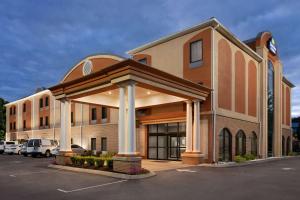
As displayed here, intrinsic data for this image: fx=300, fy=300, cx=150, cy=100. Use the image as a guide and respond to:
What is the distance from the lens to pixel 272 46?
32.6 metres

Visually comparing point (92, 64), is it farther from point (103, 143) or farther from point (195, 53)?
point (195, 53)

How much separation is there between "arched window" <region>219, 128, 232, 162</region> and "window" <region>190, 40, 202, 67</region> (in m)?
5.64

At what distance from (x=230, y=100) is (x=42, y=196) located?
59.3ft

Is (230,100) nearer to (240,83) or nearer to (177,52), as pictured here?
(240,83)

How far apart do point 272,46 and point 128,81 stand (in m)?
22.7

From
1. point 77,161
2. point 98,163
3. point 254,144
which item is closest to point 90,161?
point 98,163

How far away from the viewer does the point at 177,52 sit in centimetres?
2478

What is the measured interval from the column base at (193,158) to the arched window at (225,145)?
8.06 feet

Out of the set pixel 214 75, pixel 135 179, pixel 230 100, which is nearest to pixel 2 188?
pixel 135 179

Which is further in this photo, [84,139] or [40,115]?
[40,115]

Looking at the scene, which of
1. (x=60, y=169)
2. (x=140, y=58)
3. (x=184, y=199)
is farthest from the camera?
(x=140, y=58)

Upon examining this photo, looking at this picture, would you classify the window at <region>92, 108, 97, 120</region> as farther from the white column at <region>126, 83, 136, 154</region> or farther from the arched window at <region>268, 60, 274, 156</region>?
the white column at <region>126, 83, 136, 154</region>

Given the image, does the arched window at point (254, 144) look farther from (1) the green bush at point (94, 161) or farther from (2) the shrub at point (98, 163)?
(2) the shrub at point (98, 163)

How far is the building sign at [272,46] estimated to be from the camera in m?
31.8
